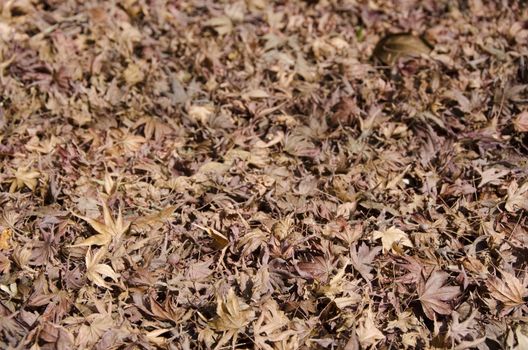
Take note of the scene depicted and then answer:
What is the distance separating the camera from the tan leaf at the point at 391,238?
2195 mm

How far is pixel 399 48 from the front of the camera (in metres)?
3.09

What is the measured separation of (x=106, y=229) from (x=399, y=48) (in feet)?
5.83

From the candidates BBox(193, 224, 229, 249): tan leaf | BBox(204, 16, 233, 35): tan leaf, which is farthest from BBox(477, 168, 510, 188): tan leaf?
BBox(204, 16, 233, 35): tan leaf

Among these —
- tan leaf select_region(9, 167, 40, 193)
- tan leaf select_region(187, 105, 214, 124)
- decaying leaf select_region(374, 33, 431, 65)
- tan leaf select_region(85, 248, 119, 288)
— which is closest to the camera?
tan leaf select_region(85, 248, 119, 288)

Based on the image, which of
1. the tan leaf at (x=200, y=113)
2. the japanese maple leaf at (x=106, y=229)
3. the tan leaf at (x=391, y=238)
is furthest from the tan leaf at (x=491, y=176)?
the japanese maple leaf at (x=106, y=229)

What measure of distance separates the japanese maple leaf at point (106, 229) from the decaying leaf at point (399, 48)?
1607 mm

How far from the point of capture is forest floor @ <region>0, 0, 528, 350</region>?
80.0 inches

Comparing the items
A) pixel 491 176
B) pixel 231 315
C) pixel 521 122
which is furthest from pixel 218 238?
pixel 521 122

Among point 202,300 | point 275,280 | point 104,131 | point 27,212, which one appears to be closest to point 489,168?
point 275,280

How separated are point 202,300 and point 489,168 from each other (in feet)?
4.37

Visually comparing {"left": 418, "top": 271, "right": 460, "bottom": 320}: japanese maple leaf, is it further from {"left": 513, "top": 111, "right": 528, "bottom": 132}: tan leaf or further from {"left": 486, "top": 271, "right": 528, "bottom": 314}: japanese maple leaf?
{"left": 513, "top": 111, "right": 528, "bottom": 132}: tan leaf

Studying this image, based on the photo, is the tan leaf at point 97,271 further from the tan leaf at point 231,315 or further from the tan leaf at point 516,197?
the tan leaf at point 516,197

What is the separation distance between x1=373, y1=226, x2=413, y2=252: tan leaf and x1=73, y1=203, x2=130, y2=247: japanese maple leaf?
965mm

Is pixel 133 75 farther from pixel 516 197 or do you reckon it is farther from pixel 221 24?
pixel 516 197
